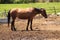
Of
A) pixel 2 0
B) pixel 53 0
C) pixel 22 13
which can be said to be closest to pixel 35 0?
pixel 53 0

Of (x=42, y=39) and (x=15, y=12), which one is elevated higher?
(x=15, y=12)

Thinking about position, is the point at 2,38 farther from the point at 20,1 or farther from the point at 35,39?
the point at 20,1

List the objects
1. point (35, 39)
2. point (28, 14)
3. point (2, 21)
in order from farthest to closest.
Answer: point (2, 21) → point (28, 14) → point (35, 39)

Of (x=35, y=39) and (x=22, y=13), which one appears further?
(x=22, y=13)

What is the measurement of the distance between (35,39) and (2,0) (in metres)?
38.2

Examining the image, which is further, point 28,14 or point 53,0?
point 53,0

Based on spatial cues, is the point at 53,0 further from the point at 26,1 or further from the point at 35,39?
the point at 35,39

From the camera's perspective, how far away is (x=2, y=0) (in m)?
46.8

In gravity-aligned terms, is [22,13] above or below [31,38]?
above

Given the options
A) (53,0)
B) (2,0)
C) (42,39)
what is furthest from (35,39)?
(53,0)

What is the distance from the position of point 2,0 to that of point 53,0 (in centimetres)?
1281

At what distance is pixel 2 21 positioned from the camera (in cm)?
1594

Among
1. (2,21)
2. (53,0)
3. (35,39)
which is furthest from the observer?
(53,0)

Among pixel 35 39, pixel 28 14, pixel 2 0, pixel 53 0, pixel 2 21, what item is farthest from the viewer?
pixel 53 0
